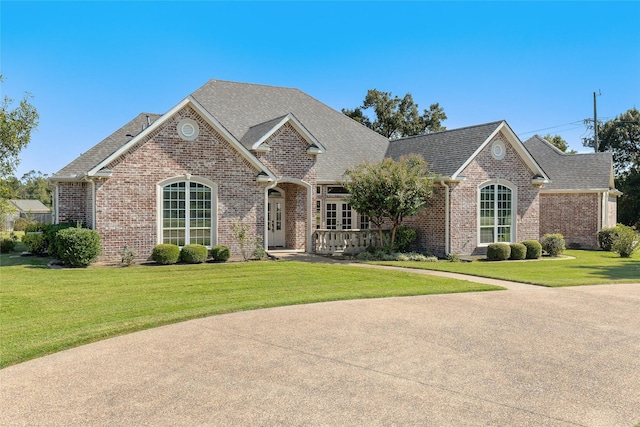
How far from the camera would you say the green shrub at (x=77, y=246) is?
15391 mm

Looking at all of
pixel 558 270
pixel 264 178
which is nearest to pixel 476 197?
pixel 558 270

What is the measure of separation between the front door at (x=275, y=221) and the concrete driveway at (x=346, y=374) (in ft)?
46.3

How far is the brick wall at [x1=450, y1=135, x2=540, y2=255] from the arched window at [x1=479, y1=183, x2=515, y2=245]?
0.97ft

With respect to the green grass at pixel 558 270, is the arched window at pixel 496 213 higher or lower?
higher

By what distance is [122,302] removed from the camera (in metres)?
10.4

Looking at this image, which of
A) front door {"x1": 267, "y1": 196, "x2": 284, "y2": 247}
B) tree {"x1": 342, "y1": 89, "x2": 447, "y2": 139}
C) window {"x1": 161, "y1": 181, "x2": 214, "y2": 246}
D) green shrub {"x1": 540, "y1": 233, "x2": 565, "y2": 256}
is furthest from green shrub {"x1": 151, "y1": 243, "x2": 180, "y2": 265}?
tree {"x1": 342, "y1": 89, "x2": 447, "y2": 139}

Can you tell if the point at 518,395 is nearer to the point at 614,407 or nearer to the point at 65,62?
the point at 614,407

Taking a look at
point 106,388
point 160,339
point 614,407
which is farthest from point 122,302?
point 614,407

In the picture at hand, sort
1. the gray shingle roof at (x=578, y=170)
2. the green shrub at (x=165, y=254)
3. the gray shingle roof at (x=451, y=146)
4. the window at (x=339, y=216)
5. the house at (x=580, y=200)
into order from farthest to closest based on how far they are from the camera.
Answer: the gray shingle roof at (x=578, y=170) < the house at (x=580, y=200) < the window at (x=339, y=216) < the gray shingle roof at (x=451, y=146) < the green shrub at (x=165, y=254)

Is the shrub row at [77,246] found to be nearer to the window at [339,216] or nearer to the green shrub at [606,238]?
the window at [339,216]

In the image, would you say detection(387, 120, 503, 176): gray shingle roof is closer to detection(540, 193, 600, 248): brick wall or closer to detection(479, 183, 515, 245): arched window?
detection(479, 183, 515, 245): arched window

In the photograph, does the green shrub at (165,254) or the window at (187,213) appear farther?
the window at (187,213)

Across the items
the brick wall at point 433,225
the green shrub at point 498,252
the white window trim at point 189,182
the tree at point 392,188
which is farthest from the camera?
the brick wall at point 433,225

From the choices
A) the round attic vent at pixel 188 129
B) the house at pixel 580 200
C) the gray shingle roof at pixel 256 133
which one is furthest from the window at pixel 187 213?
the house at pixel 580 200
